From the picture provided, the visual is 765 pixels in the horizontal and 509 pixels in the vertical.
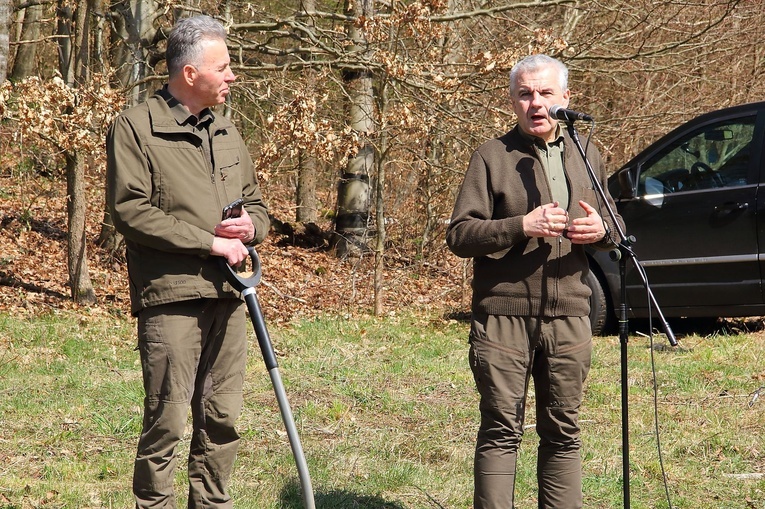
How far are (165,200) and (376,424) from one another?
2.69 m

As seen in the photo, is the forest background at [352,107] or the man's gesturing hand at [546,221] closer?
the man's gesturing hand at [546,221]

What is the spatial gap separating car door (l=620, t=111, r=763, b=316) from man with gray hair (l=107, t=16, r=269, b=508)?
17.6 feet

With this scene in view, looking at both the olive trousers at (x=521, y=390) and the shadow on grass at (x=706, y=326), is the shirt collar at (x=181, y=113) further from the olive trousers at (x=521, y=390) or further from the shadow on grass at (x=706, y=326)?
the shadow on grass at (x=706, y=326)

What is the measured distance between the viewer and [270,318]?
9930 millimetres

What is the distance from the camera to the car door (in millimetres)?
7801

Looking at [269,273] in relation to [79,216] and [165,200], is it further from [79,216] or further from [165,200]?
[165,200]

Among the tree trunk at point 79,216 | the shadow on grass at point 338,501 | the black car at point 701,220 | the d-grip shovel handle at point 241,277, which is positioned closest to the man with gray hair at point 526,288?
the d-grip shovel handle at point 241,277

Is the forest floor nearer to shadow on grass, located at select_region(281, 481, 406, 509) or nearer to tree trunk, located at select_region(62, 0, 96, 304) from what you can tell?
tree trunk, located at select_region(62, 0, 96, 304)

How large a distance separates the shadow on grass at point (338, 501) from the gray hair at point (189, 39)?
7.09 feet

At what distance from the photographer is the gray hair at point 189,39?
343cm

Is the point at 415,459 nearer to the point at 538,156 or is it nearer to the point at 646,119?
the point at 538,156

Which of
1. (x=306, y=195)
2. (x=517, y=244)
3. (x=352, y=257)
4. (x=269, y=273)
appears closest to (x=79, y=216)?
(x=269, y=273)

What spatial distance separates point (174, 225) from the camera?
3.40 m

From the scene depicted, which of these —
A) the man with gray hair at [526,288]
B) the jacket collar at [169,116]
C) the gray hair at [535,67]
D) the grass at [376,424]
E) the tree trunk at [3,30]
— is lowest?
the grass at [376,424]
